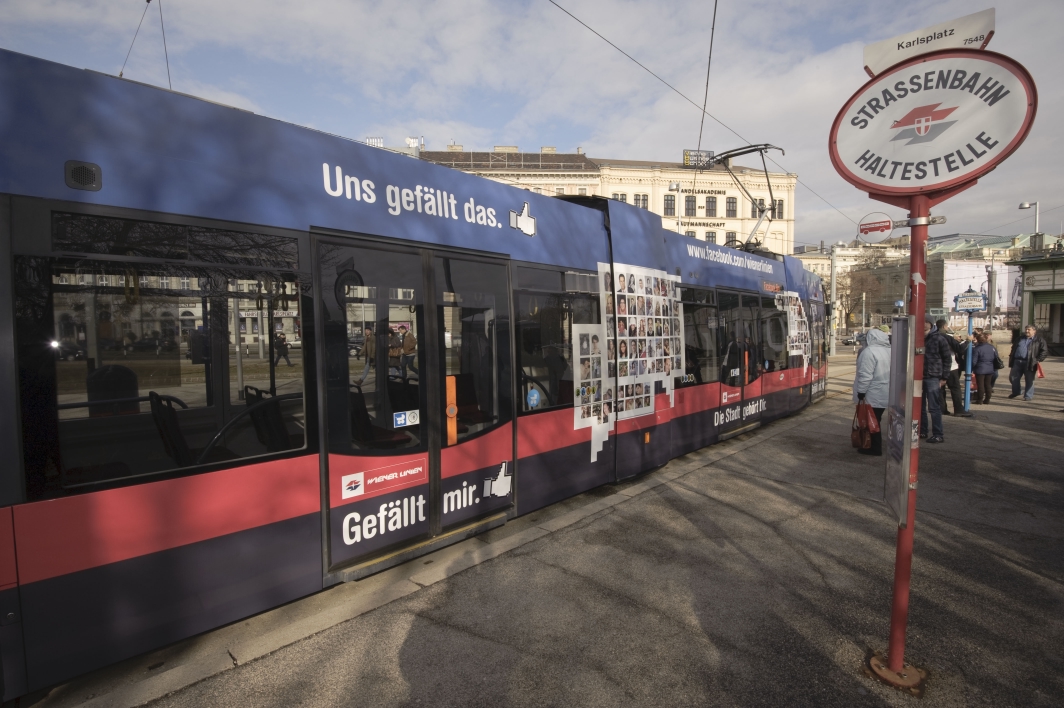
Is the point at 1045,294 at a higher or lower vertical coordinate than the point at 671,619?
higher

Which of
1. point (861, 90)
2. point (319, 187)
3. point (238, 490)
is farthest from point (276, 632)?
point (861, 90)

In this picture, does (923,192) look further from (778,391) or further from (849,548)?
(778,391)

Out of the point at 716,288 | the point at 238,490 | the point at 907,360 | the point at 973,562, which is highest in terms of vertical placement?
the point at 716,288

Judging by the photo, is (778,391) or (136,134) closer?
(136,134)

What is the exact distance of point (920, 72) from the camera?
2.73 metres

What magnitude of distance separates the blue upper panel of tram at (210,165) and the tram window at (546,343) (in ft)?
2.31

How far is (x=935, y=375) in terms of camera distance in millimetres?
8727

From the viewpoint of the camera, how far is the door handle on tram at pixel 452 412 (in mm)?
Result: 4258

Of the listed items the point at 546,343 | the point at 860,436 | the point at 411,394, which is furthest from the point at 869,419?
the point at 411,394

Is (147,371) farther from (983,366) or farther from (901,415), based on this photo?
(983,366)

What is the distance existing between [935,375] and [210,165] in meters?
9.95

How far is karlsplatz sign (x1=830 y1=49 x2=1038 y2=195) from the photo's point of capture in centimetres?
248

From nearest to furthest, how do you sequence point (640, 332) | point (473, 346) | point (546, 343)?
point (473, 346)
point (546, 343)
point (640, 332)

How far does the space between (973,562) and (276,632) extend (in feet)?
16.3
